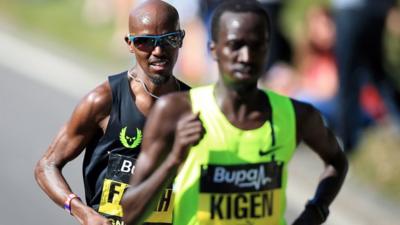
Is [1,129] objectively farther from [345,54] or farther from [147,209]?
[147,209]

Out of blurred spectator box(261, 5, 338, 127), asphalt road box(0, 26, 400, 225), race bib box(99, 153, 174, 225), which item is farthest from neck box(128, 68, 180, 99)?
blurred spectator box(261, 5, 338, 127)

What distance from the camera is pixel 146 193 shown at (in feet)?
17.9

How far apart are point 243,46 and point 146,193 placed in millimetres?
719

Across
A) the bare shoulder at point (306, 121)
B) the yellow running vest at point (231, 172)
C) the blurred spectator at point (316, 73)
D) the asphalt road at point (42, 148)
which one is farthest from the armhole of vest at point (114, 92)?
the blurred spectator at point (316, 73)

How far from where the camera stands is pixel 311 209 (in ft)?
20.1

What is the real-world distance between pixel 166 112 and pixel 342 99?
6.55 metres

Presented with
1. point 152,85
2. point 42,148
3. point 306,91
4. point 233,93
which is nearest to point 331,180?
point 233,93

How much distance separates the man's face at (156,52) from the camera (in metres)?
6.62

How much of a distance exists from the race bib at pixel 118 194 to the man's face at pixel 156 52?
45 cm

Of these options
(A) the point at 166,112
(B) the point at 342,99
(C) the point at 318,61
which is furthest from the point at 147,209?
(C) the point at 318,61

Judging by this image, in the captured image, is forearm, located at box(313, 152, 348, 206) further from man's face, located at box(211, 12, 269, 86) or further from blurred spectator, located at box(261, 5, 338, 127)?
blurred spectator, located at box(261, 5, 338, 127)

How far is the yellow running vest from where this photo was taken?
5508mm

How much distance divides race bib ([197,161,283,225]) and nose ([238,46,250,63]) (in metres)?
0.45

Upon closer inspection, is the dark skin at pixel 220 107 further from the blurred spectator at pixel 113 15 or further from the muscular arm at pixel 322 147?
the blurred spectator at pixel 113 15
